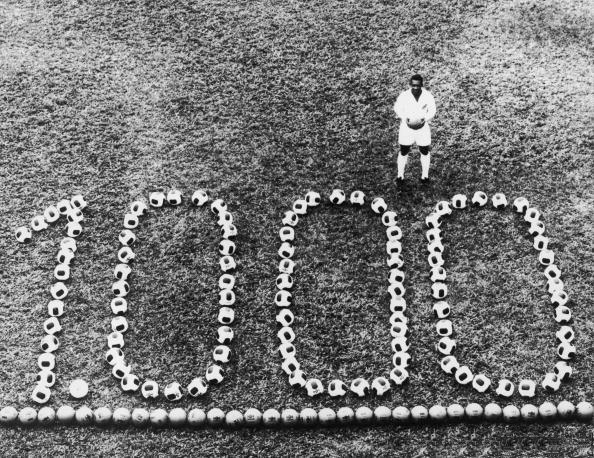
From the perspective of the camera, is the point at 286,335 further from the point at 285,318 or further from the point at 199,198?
the point at 199,198

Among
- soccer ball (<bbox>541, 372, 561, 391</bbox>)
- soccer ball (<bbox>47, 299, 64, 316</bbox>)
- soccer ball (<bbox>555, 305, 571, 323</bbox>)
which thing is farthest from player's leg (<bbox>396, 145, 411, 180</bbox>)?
soccer ball (<bbox>47, 299, 64, 316</bbox>)

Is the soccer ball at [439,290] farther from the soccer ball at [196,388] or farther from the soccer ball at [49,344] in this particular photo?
the soccer ball at [49,344]

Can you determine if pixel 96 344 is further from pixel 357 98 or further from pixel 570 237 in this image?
pixel 570 237

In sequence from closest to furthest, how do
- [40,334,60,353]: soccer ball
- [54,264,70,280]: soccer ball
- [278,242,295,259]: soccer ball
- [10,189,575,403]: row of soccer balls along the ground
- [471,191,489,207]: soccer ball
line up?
1. [10,189,575,403]: row of soccer balls along the ground
2. [40,334,60,353]: soccer ball
3. [54,264,70,280]: soccer ball
4. [278,242,295,259]: soccer ball
5. [471,191,489,207]: soccer ball

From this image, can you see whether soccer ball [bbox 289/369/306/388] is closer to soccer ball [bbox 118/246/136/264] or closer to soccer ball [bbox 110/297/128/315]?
soccer ball [bbox 110/297/128/315]

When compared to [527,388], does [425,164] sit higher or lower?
Result: higher

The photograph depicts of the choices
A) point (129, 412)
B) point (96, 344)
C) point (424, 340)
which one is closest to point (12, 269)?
point (96, 344)

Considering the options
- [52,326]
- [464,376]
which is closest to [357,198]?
[464,376]
